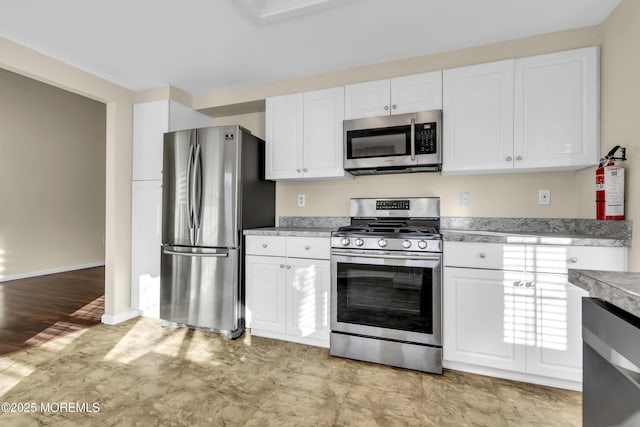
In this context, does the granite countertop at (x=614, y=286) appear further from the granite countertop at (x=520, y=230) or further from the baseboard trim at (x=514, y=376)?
the baseboard trim at (x=514, y=376)

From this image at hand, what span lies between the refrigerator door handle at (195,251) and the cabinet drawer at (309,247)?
1.93ft

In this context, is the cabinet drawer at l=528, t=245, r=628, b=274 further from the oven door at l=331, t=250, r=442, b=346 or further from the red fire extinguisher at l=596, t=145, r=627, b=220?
the oven door at l=331, t=250, r=442, b=346

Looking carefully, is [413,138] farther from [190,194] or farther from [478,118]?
[190,194]

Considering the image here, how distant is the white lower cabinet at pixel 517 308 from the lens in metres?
1.89

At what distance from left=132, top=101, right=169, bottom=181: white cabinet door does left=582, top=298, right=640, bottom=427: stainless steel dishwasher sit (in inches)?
136

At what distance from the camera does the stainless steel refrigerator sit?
2729mm

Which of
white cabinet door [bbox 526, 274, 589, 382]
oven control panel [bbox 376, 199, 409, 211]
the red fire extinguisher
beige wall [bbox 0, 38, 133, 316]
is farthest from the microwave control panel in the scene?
beige wall [bbox 0, 38, 133, 316]

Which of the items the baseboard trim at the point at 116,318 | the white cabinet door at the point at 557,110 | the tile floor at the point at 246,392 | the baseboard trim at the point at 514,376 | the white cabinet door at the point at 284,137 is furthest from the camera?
the baseboard trim at the point at 116,318

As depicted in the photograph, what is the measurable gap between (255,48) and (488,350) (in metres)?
2.84

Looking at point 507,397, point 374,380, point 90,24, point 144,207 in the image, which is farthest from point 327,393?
point 90,24

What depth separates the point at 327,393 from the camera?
193cm

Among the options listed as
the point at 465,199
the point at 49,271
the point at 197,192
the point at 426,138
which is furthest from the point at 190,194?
the point at 49,271

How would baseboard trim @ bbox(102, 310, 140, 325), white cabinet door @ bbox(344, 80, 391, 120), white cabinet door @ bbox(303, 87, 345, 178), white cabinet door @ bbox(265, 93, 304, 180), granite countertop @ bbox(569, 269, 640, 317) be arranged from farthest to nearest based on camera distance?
baseboard trim @ bbox(102, 310, 140, 325), white cabinet door @ bbox(265, 93, 304, 180), white cabinet door @ bbox(303, 87, 345, 178), white cabinet door @ bbox(344, 80, 391, 120), granite countertop @ bbox(569, 269, 640, 317)

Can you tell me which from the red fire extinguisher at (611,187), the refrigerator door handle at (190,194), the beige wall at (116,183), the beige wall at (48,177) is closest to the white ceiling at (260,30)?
the beige wall at (116,183)
